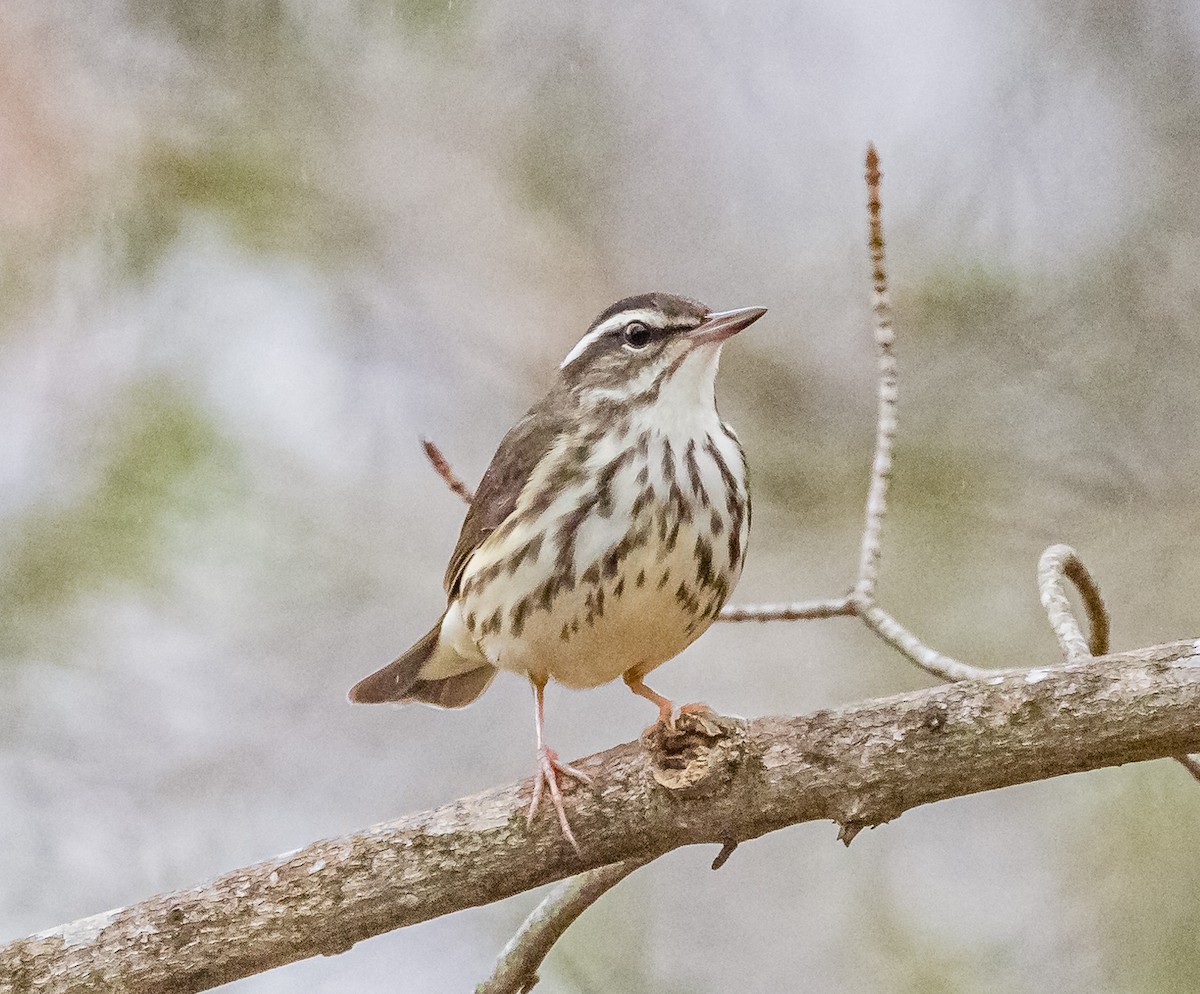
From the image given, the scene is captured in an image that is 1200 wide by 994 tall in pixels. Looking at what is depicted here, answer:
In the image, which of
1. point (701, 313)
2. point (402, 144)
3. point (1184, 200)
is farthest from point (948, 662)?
point (402, 144)

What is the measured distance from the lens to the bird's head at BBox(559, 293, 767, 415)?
284 centimetres

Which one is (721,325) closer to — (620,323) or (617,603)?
(620,323)

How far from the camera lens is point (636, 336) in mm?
2896

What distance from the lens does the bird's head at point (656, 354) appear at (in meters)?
2.84

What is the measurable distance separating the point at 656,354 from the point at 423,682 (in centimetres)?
107

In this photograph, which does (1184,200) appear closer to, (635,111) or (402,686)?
(635,111)

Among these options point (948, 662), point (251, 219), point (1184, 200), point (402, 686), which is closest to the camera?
point (948, 662)

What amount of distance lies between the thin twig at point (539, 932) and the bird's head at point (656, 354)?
0.92 meters

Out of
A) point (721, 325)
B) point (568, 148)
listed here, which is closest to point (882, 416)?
point (721, 325)

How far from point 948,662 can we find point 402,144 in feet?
8.27

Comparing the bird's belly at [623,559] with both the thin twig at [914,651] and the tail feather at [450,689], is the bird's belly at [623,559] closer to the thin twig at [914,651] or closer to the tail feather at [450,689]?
the thin twig at [914,651]

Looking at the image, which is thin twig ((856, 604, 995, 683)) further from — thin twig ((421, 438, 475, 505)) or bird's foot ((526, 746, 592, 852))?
thin twig ((421, 438, 475, 505))

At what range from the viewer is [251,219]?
4219 mm

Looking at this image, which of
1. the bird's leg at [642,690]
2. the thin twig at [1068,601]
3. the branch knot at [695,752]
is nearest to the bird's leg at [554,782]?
the branch knot at [695,752]
